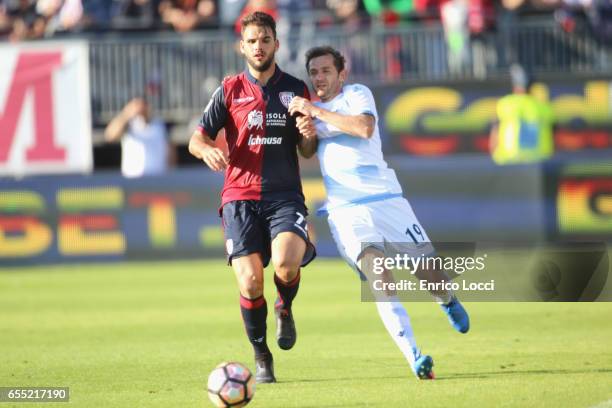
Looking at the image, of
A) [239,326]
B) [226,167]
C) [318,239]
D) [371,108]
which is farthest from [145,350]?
[318,239]

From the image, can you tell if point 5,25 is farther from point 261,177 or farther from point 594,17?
point 261,177

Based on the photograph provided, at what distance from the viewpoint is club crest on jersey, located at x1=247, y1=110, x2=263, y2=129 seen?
9.46 metres

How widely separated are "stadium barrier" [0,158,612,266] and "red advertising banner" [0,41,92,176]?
4.95 feet

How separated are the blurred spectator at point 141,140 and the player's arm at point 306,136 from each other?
10719 mm

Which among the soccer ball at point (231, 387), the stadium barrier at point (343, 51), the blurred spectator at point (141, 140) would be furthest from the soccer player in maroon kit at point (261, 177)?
the stadium barrier at point (343, 51)

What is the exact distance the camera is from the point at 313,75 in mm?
9555

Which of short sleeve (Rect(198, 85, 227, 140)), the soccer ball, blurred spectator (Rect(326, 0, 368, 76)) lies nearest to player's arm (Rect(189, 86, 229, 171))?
short sleeve (Rect(198, 85, 227, 140))

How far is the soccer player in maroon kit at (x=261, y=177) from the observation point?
30.5 feet

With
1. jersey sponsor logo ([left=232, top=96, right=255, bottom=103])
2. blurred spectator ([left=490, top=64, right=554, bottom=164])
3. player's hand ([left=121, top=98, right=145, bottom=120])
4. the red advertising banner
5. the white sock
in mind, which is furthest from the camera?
the red advertising banner

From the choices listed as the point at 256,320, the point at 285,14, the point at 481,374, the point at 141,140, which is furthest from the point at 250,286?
the point at 285,14

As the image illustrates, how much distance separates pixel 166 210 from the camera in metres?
19.5

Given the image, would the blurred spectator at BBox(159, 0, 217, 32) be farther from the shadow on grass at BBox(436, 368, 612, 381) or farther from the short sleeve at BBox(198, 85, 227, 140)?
the shadow on grass at BBox(436, 368, 612, 381)

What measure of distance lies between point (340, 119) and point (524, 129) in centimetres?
1178

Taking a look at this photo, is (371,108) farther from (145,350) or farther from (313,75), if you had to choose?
(145,350)
